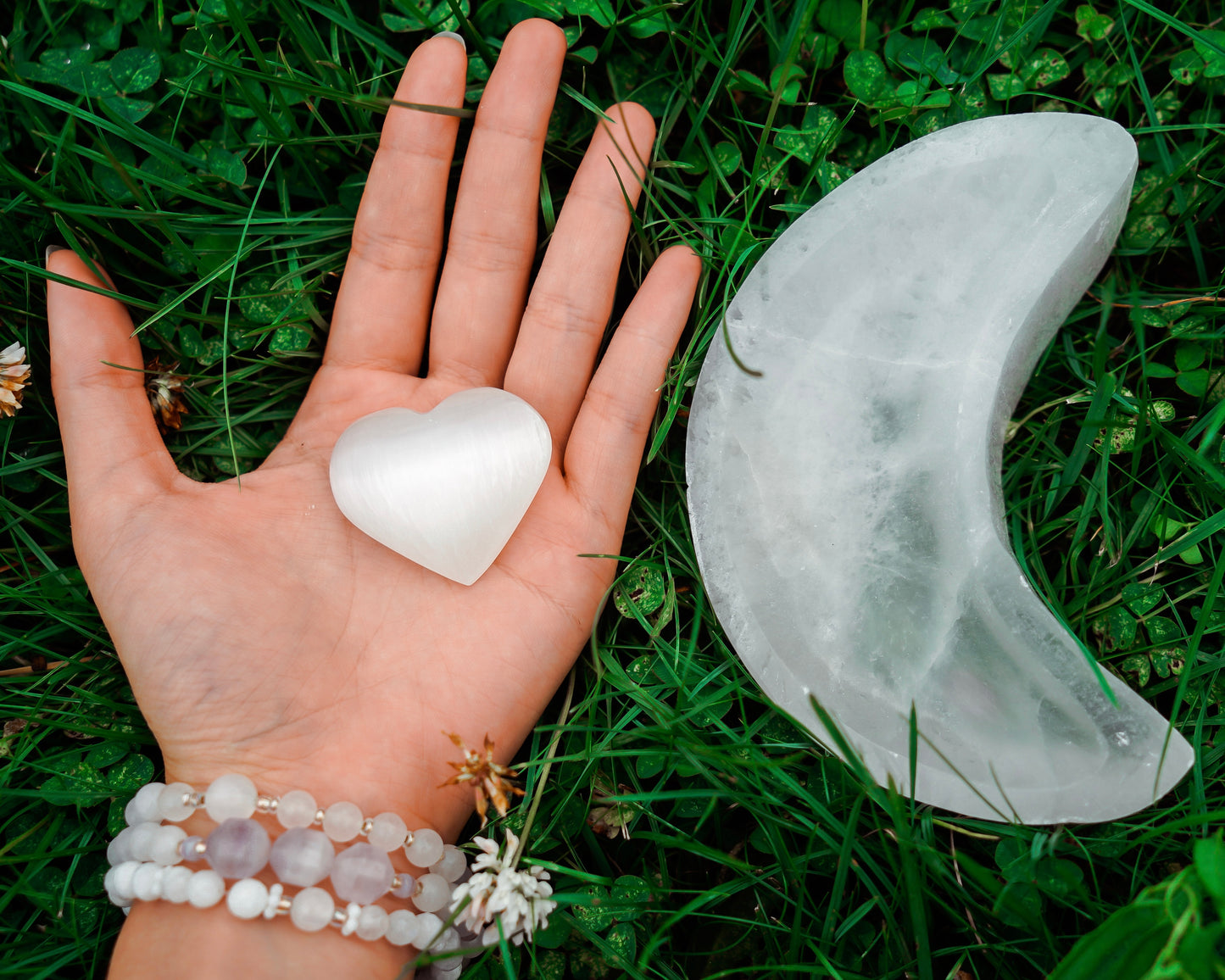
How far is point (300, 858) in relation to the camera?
148 cm

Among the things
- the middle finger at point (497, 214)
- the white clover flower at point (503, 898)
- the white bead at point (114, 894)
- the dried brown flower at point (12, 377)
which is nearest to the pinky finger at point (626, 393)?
the middle finger at point (497, 214)

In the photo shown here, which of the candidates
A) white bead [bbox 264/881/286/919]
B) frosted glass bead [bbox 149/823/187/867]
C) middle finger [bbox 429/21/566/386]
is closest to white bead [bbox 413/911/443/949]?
white bead [bbox 264/881/286/919]

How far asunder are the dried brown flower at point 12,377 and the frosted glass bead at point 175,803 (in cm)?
94

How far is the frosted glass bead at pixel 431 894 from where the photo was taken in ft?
5.10

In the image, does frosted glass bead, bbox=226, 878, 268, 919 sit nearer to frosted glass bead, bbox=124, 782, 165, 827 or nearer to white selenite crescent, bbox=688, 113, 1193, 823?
frosted glass bead, bbox=124, 782, 165, 827

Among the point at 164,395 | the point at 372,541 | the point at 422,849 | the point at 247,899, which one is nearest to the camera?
the point at 247,899

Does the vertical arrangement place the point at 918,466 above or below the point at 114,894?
above

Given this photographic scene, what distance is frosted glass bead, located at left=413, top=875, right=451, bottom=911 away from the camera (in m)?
1.55

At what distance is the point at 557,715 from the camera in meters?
1.85

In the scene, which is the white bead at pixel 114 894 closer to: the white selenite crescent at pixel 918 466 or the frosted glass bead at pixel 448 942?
the frosted glass bead at pixel 448 942

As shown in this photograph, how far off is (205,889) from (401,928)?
360 millimetres

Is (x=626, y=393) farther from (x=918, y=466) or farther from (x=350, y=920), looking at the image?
(x=350, y=920)

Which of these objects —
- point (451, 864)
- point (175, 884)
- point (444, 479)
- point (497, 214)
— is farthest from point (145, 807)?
point (497, 214)

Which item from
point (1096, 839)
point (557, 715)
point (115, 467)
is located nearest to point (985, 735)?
point (1096, 839)
